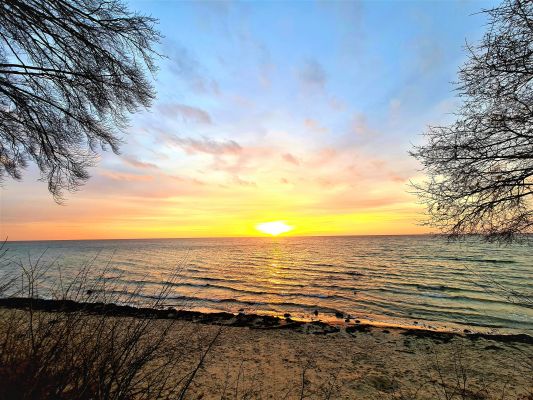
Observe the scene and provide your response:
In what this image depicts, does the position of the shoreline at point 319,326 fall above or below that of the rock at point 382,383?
below

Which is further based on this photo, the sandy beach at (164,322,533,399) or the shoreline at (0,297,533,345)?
the shoreline at (0,297,533,345)

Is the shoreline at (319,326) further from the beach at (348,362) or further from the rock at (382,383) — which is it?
the rock at (382,383)

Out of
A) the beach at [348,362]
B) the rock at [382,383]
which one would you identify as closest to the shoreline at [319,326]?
the beach at [348,362]

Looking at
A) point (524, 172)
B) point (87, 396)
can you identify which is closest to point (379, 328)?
point (524, 172)

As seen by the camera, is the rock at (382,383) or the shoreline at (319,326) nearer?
the rock at (382,383)

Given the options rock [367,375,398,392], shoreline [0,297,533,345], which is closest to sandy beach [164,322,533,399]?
rock [367,375,398,392]

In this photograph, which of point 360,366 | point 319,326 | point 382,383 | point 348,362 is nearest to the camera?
point 382,383

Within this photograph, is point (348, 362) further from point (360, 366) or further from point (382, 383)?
point (382, 383)

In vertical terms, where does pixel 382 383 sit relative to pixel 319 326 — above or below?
above

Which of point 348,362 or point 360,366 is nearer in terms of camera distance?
point 360,366

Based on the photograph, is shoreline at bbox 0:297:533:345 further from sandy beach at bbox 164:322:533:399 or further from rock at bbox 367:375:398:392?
rock at bbox 367:375:398:392

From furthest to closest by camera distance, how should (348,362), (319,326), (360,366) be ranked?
(319,326), (348,362), (360,366)

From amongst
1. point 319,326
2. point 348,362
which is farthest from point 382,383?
point 319,326

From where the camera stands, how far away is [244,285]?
24656 millimetres
